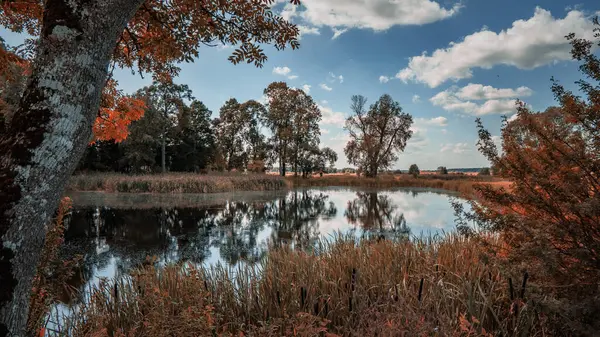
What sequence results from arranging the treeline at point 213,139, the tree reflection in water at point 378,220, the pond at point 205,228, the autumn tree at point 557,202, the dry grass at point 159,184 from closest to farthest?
1. the autumn tree at point 557,202
2. the pond at point 205,228
3. the tree reflection in water at point 378,220
4. the dry grass at point 159,184
5. the treeline at point 213,139

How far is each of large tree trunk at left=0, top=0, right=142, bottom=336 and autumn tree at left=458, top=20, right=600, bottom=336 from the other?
3.06m

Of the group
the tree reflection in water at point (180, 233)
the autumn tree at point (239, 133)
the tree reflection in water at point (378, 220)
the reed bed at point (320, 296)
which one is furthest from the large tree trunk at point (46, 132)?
the autumn tree at point (239, 133)

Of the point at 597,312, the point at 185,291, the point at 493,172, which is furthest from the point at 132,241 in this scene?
the point at 597,312

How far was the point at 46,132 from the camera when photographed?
1.55 metres

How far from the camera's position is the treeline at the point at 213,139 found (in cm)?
3086

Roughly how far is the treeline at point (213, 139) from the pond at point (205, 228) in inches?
625

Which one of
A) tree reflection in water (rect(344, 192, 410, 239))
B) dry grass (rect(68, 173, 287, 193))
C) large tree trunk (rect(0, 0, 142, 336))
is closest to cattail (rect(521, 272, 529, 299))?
large tree trunk (rect(0, 0, 142, 336))

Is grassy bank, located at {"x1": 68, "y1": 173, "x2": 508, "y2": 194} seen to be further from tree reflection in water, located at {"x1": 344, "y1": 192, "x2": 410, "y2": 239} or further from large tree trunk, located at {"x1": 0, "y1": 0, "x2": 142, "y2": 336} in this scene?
large tree trunk, located at {"x1": 0, "y1": 0, "x2": 142, "y2": 336}

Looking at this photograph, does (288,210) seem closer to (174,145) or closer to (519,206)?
(519,206)

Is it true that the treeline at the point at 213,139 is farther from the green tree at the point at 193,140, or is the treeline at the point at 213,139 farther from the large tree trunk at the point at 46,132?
the large tree trunk at the point at 46,132

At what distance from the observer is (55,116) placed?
1570 millimetres

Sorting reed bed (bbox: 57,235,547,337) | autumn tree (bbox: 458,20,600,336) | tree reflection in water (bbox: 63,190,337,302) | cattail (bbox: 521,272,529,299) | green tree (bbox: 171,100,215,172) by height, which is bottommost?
tree reflection in water (bbox: 63,190,337,302)

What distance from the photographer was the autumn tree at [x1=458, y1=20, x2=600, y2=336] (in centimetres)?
223

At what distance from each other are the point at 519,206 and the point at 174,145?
35.9m
